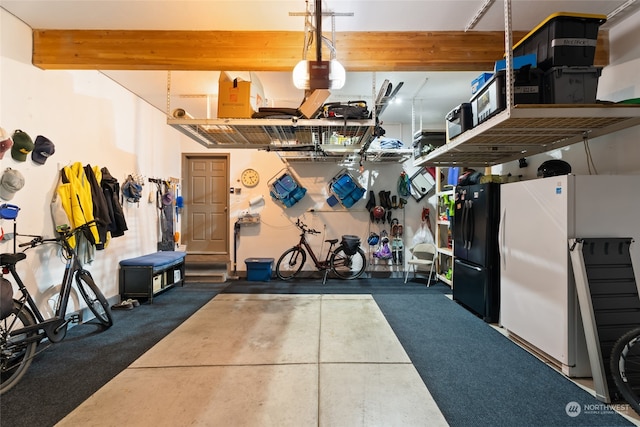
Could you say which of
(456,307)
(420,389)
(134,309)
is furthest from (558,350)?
(134,309)

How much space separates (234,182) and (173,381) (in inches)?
159

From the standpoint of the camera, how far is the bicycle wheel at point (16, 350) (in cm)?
203

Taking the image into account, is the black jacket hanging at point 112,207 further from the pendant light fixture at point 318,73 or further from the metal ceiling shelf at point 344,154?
the pendant light fixture at point 318,73

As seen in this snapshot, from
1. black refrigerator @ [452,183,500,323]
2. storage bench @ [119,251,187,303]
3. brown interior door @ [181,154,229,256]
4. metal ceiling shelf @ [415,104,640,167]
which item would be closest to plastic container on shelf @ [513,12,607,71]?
metal ceiling shelf @ [415,104,640,167]

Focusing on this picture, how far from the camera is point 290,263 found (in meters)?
5.43

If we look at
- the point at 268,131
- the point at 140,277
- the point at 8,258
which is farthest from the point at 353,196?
the point at 8,258

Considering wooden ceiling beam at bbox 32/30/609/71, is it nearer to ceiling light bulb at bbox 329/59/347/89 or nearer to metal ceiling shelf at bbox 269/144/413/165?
ceiling light bulb at bbox 329/59/347/89

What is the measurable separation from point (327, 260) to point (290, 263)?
723mm

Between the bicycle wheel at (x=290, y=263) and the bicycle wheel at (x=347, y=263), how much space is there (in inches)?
23.2

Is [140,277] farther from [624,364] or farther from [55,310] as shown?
[624,364]

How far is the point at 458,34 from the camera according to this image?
269 cm

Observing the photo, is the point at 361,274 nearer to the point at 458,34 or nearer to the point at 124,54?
the point at 458,34

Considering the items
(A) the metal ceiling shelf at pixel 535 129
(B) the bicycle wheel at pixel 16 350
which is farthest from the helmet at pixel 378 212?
(B) the bicycle wheel at pixel 16 350

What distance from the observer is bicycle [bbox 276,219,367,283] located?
524cm
